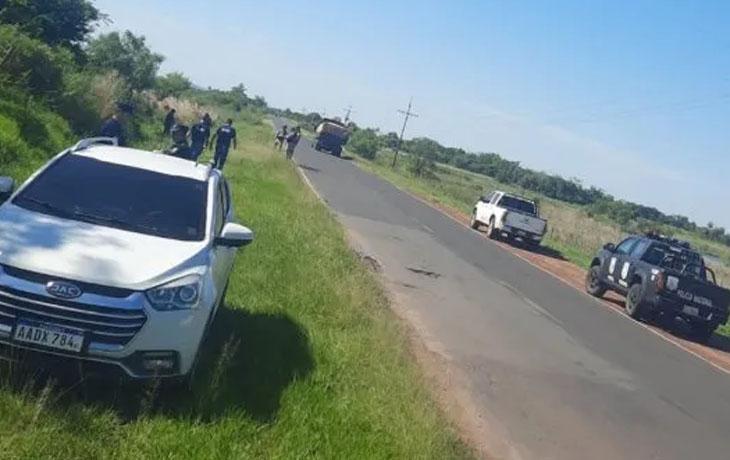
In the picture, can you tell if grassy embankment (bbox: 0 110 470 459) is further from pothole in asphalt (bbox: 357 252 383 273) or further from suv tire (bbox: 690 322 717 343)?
suv tire (bbox: 690 322 717 343)

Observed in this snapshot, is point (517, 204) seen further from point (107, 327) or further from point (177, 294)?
point (107, 327)

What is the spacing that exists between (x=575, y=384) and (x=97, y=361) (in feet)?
22.7

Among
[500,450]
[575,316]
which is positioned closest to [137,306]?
[500,450]

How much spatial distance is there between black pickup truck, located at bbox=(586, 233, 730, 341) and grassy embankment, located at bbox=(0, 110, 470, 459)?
8.67 metres

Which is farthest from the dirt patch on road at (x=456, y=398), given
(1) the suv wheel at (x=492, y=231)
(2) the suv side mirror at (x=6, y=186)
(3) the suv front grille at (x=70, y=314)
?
(1) the suv wheel at (x=492, y=231)

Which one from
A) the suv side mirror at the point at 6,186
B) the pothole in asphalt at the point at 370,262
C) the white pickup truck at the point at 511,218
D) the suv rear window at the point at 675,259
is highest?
the suv rear window at the point at 675,259

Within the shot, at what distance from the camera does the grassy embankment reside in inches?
192

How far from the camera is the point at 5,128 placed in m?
16.3

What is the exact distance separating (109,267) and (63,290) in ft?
1.24

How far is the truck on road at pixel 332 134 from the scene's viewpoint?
66188mm

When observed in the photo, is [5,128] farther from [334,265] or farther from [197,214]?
[197,214]

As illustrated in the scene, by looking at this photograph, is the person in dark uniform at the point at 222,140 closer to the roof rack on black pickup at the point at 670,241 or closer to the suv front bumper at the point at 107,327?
the roof rack on black pickup at the point at 670,241

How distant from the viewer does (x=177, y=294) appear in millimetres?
5445

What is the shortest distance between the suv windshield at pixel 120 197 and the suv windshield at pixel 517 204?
23504 mm
